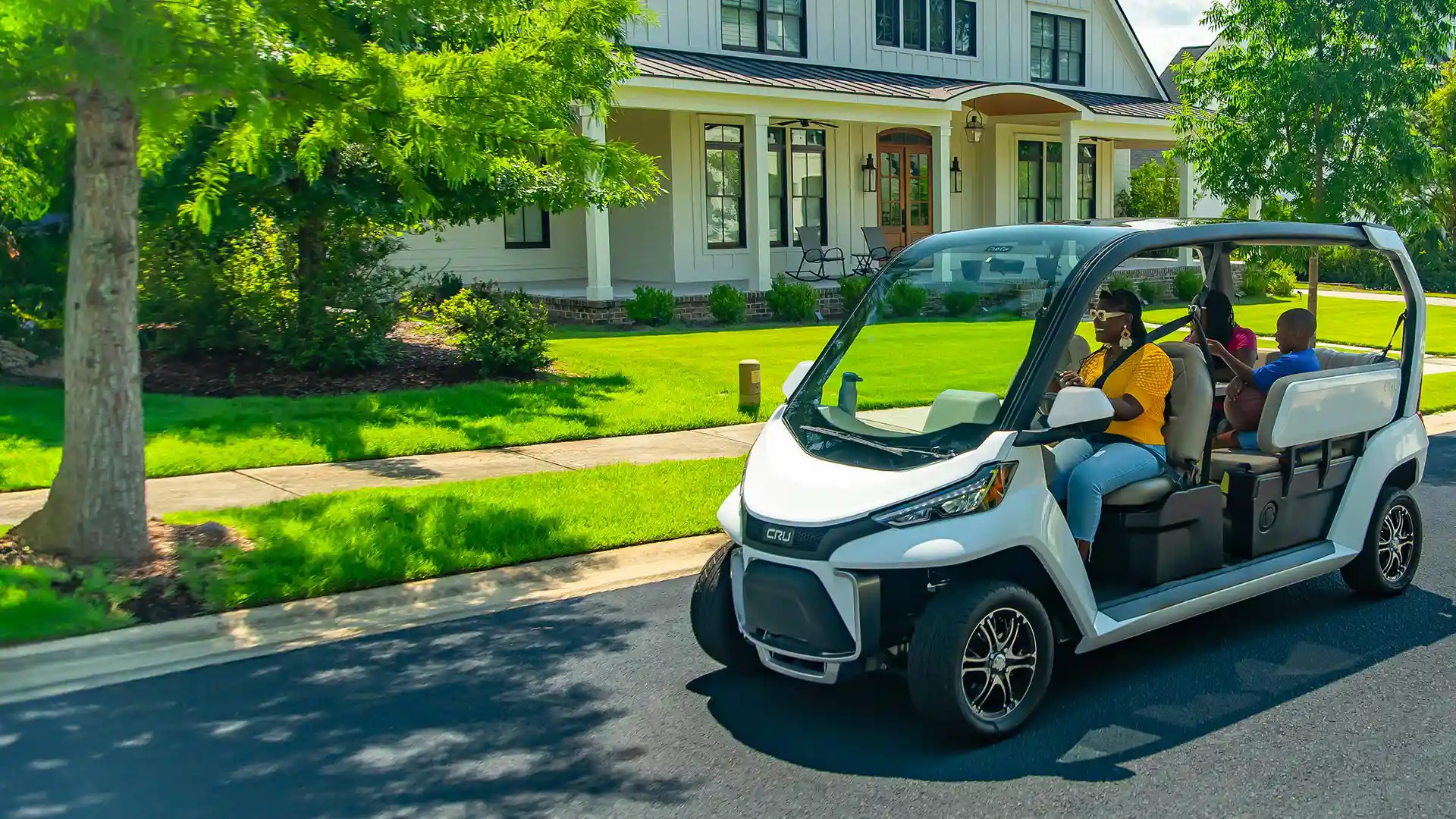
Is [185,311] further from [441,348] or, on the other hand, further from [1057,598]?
[1057,598]

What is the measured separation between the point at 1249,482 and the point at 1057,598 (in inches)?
58.3

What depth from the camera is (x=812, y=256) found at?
2534cm

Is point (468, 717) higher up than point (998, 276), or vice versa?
point (998, 276)

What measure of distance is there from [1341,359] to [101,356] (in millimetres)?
6766

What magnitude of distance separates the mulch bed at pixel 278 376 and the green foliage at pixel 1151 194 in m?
25.6

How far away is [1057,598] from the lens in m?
5.40

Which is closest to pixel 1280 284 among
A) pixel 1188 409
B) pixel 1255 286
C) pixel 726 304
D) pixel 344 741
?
pixel 1255 286

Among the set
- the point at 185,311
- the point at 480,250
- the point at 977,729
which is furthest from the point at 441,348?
the point at 977,729

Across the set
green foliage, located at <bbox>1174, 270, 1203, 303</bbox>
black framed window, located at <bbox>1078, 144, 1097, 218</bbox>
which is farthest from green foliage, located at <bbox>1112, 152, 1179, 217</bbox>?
green foliage, located at <bbox>1174, 270, 1203, 303</bbox>

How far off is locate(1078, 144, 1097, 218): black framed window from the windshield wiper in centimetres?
2835

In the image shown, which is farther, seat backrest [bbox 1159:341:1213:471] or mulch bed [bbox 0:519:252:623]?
mulch bed [bbox 0:519:252:623]

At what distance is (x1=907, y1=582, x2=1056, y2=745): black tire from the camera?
481 centimetres

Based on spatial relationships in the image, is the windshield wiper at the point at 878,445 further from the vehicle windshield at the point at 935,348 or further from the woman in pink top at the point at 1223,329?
the woman in pink top at the point at 1223,329

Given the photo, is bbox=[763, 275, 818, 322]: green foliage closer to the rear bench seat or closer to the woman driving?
the rear bench seat
